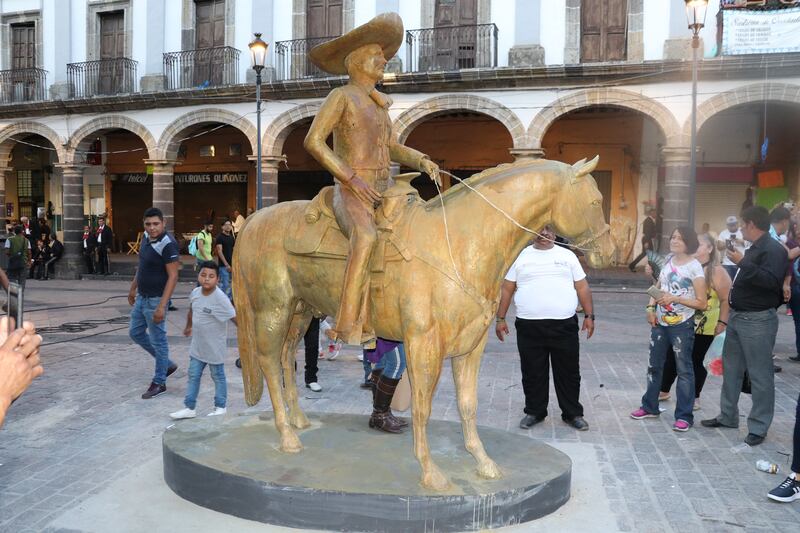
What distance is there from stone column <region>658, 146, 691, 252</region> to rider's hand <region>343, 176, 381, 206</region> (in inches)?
525

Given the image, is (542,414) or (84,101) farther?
(84,101)

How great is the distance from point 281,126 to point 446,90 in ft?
14.2

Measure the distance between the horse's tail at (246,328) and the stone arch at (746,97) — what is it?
13.4m

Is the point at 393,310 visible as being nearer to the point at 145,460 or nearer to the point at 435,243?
the point at 435,243

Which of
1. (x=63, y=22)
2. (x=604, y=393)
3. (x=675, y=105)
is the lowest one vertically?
(x=604, y=393)

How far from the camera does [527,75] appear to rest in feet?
52.6

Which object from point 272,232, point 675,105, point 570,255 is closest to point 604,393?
point 570,255

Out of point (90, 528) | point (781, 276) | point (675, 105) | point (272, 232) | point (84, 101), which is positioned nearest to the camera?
point (90, 528)

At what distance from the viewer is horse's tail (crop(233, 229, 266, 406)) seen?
4570 mm

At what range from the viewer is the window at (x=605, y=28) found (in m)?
16.3

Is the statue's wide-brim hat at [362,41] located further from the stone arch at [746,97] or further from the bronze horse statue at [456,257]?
the stone arch at [746,97]

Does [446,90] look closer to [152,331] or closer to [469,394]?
[152,331]

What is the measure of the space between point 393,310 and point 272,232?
1.01 meters

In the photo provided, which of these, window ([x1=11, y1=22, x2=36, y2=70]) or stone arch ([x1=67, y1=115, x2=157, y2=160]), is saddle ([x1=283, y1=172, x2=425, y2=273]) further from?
window ([x1=11, y1=22, x2=36, y2=70])
